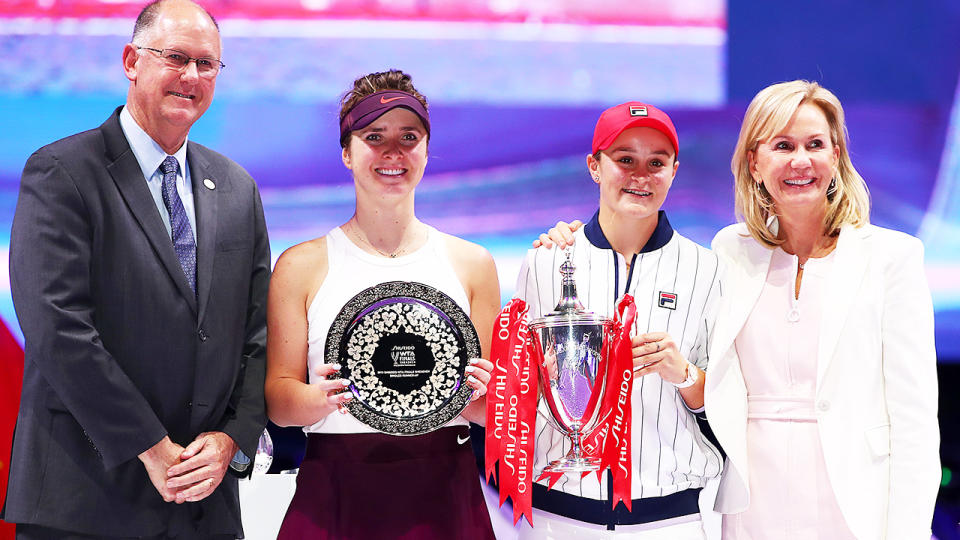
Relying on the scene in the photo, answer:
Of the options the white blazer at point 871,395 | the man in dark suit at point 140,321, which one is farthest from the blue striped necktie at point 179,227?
the white blazer at point 871,395

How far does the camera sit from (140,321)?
2.34 meters

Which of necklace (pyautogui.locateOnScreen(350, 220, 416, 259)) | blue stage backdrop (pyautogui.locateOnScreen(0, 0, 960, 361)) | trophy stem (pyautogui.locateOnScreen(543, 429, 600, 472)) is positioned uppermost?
blue stage backdrop (pyautogui.locateOnScreen(0, 0, 960, 361))

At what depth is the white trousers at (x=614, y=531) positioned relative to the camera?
2445 mm

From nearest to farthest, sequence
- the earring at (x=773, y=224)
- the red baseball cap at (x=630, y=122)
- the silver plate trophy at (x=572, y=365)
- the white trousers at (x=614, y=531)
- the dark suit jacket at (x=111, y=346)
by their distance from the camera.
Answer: the dark suit jacket at (x=111, y=346) → the silver plate trophy at (x=572, y=365) → the white trousers at (x=614, y=531) → the red baseball cap at (x=630, y=122) → the earring at (x=773, y=224)

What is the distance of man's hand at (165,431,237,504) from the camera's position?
230 cm

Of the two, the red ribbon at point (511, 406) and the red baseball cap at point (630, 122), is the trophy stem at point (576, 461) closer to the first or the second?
the red ribbon at point (511, 406)

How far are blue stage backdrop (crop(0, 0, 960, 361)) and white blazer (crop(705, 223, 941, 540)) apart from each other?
5.60 feet

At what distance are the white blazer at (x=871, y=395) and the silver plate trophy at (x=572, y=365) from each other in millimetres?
365

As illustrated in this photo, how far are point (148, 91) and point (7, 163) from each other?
184cm

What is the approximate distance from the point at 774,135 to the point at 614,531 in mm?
1226

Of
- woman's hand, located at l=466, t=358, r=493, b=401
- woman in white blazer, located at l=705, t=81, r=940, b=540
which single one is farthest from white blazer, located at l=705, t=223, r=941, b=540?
woman's hand, located at l=466, t=358, r=493, b=401

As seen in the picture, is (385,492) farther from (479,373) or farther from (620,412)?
(620,412)

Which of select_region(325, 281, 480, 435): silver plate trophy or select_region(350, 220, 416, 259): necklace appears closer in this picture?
select_region(325, 281, 480, 435): silver plate trophy

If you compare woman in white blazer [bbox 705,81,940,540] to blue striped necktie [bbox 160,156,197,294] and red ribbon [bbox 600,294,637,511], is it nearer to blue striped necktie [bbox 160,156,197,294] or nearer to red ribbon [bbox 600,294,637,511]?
red ribbon [bbox 600,294,637,511]
